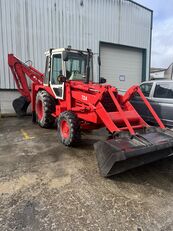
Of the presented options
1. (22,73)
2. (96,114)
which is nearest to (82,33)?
(22,73)

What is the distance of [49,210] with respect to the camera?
99.6 inches

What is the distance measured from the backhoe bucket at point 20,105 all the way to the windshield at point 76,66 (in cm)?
357

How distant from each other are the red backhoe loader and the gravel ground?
34cm

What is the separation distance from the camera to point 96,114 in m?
4.35

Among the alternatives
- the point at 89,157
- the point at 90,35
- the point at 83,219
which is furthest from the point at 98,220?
the point at 90,35

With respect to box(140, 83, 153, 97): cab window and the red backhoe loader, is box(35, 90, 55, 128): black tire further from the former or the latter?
box(140, 83, 153, 97): cab window

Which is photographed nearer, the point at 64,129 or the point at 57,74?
the point at 64,129

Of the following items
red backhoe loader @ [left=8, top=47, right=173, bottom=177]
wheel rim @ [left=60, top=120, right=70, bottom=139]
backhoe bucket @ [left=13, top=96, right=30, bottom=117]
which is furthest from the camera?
backhoe bucket @ [left=13, top=96, right=30, bottom=117]

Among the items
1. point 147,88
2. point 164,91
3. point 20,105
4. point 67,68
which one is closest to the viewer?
point 67,68

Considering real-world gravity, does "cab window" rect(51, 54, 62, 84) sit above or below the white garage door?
below

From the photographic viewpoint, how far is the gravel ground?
2.34 m

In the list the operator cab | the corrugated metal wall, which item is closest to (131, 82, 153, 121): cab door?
the operator cab

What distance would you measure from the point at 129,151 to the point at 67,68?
3297 mm

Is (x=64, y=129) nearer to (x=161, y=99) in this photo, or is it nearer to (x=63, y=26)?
(x=161, y=99)
